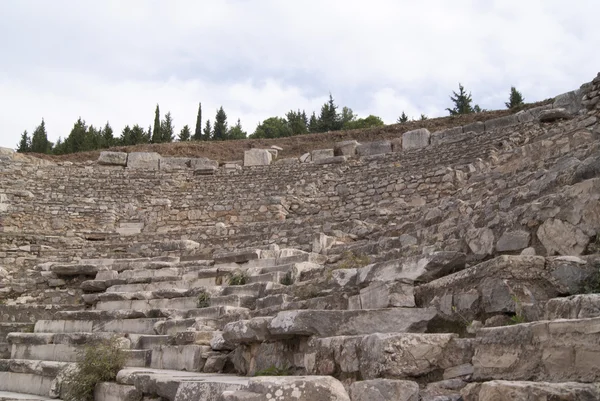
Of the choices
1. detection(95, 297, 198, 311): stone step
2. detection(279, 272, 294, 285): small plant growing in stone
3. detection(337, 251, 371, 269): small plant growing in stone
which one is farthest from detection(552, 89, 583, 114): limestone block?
detection(95, 297, 198, 311): stone step

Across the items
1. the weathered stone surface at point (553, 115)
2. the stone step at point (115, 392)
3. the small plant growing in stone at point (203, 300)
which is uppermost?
the weathered stone surface at point (553, 115)

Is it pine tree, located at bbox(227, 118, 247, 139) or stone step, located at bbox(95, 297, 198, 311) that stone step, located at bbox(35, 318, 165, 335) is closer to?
stone step, located at bbox(95, 297, 198, 311)

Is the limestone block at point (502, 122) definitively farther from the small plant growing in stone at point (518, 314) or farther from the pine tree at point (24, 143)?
the pine tree at point (24, 143)

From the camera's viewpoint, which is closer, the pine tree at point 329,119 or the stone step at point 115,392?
the stone step at point 115,392

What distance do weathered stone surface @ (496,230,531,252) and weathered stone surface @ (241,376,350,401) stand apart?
5.93 feet

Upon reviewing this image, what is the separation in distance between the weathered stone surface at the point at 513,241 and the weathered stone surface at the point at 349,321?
0.78 meters

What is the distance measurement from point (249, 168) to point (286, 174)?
1.45 meters

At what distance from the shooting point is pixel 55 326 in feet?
27.8

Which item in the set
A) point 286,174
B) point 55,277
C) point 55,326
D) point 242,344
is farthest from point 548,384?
point 286,174

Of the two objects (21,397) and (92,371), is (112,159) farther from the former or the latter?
(92,371)

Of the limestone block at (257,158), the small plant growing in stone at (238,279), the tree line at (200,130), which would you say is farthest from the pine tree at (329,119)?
the small plant growing in stone at (238,279)

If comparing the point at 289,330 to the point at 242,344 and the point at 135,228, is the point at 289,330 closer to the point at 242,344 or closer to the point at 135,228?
the point at 242,344

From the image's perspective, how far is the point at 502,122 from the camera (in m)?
15.7

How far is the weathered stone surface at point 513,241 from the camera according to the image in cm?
436
